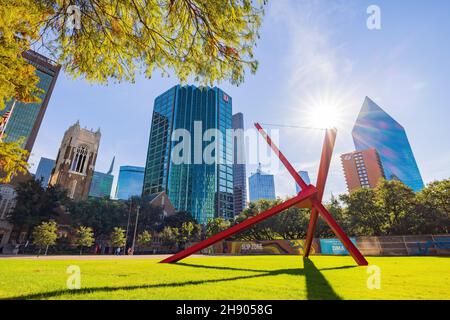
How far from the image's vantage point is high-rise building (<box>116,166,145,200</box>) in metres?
192

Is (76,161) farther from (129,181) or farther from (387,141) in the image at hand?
(387,141)

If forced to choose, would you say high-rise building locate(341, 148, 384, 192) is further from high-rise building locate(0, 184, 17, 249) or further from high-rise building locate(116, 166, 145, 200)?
high-rise building locate(116, 166, 145, 200)

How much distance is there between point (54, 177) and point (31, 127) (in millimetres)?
32454

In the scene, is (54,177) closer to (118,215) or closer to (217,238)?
(118,215)

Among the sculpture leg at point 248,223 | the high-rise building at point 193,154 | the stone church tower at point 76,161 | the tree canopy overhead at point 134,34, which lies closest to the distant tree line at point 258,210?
the stone church tower at point 76,161

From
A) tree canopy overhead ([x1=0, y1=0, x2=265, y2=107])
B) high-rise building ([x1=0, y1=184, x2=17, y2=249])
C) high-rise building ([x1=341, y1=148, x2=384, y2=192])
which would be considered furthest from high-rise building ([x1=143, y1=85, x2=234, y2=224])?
tree canopy overhead ([x1=0, y1=0, x2=265, y2=107])

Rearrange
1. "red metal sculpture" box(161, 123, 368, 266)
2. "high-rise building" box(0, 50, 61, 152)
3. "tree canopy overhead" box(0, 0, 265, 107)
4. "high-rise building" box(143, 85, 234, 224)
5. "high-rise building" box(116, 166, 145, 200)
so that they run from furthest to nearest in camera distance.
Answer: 1. "high-rise building" box(116, 166, 145, 200)
2. "high-rise building" box(143, 85, 234, 224)
3. "high-rise building" box(0, 50, 61, 152)
4. "red metal sculpture" box(161, 123, 368, 266)
5. "tree canopy overhead" box(0, 0, 265, 107)

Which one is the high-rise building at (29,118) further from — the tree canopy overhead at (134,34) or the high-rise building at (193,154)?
the tree canopy overhead at (134,34)

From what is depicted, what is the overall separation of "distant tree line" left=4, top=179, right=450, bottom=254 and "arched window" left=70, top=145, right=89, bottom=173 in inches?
945

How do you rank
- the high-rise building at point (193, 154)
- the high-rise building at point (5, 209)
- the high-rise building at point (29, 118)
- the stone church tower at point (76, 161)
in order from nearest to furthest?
1. the high-rise building at point (5, 209)
2. the stone church tower at point (76, 161)
3. the high-rise building at point (29, 118)
4. the high-rise building at point (193, 154)

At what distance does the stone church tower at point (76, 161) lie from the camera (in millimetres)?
64500
